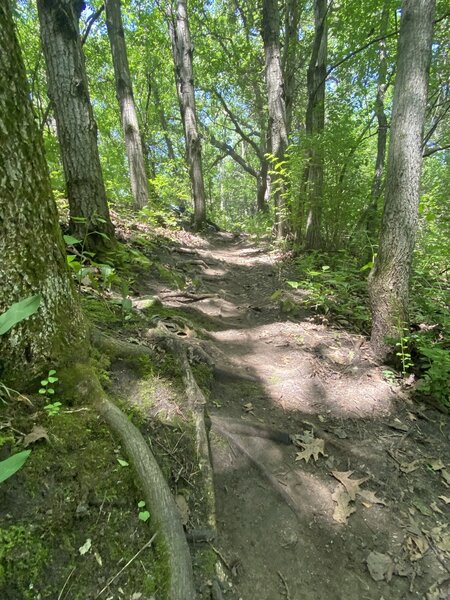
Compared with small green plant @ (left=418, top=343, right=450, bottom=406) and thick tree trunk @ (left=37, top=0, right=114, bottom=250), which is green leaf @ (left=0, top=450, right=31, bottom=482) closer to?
thick tree trunk @ (left=37, top=0, right=114, bottom=250)

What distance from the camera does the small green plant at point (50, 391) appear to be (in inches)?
74.4

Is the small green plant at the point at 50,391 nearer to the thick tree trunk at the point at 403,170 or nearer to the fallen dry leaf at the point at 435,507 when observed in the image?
the fallen dry leaf at the point at 435,507

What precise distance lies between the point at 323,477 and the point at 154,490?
1399mm

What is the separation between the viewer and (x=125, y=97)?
344 inches

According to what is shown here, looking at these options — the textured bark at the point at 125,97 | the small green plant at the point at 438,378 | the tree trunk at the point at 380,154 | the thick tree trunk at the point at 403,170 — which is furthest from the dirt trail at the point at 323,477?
the textured bark at the point at 125,97

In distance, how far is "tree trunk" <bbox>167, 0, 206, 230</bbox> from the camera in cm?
1009

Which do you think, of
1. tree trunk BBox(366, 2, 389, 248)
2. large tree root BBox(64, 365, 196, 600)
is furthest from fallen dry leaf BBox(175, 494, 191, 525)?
tree trunk BBox(366, 2, 389, 248)

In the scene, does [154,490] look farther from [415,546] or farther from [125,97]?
[125,97]

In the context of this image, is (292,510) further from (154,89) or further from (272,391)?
(154,89)

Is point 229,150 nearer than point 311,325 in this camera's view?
No

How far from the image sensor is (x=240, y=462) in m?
2.52

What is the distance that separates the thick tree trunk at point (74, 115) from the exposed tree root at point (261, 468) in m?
2.71

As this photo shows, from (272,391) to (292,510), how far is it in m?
1.23

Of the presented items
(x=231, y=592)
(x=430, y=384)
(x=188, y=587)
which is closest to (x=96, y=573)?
(x=188, y=587)
